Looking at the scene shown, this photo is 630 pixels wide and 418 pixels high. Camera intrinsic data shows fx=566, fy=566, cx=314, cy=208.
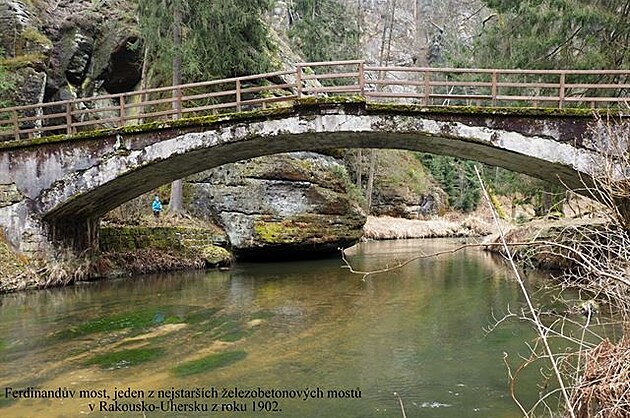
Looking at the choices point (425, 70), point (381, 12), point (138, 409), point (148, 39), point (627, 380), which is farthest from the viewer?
point (381, 12)

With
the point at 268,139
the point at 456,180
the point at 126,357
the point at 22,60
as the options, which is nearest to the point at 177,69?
the point at 22,60

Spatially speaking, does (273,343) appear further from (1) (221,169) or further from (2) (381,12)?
(2) (381,12)

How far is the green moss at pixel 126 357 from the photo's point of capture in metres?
7.52

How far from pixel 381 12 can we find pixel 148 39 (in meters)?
42.6

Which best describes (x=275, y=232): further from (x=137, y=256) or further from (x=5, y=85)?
(x=5, y=85)

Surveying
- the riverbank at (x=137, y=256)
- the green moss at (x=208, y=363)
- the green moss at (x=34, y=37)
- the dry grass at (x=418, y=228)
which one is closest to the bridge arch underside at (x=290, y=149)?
the riverbank at (x=137, y=256)

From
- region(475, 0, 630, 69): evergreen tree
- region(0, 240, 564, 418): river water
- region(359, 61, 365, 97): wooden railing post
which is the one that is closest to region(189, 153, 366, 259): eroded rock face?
region(0, 240, 564, 418): river water

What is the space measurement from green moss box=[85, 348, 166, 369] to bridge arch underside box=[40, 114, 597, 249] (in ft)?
20.5

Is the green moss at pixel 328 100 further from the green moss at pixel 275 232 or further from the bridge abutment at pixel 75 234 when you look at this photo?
the green moss at pixel 275 232

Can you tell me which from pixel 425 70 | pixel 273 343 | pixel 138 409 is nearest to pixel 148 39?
pixel 425 70

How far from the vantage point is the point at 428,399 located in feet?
19.7

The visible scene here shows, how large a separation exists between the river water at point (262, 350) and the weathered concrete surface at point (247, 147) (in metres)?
2.35

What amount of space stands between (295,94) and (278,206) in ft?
15.2

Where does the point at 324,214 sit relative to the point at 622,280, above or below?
below
